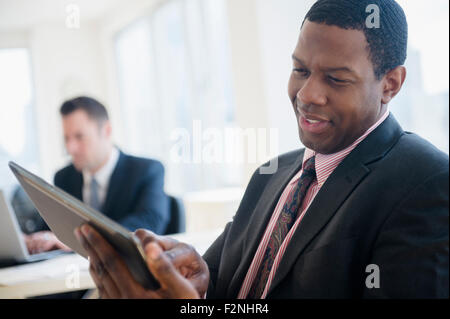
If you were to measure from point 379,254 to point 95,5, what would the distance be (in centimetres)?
749

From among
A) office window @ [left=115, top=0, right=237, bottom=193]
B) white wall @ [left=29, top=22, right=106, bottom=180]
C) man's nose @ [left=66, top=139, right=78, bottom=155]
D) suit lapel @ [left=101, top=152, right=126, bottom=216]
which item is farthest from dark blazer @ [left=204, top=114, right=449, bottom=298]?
white wall @ [left=29, top=22, right=106, bottom=180]

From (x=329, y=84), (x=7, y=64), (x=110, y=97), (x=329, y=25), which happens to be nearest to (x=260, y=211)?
(x=329, y=84)

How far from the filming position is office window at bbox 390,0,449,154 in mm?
2662

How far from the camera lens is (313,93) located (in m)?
1.19

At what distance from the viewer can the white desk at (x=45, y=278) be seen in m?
A: 1.81

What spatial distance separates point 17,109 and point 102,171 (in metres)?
6.20

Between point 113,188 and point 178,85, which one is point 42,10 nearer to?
point 178,85

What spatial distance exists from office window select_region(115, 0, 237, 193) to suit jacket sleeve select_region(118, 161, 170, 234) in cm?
269

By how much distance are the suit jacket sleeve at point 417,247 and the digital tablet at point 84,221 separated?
0.46 m

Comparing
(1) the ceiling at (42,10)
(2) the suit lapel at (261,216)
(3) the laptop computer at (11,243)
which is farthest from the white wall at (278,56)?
(1) the ceiling at (42,10)

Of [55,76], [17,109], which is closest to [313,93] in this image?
[55,76]

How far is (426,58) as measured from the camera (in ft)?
9.01

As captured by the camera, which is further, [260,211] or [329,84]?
[260,211]
